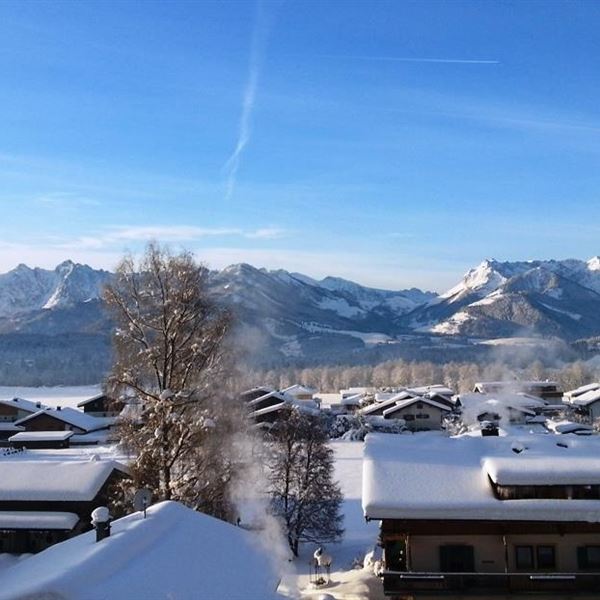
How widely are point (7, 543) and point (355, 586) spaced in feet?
35.0

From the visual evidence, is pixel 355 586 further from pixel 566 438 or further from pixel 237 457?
pixel 566 438

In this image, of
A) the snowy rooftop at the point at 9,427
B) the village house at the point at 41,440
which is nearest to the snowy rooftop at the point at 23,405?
the snowy rooftop at the point at 9,427

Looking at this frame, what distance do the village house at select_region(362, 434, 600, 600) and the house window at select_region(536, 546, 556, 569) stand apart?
0.08 feet

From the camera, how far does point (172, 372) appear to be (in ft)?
69.2

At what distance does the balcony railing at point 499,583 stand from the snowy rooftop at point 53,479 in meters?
9.78

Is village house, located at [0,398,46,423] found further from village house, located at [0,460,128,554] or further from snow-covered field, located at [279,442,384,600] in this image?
village house, located at [0,460,128,554]

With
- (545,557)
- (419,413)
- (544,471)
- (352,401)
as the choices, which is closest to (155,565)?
(544,471)

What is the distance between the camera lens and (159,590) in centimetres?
1155

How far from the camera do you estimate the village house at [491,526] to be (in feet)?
58.1

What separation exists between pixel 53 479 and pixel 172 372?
17.4 ft

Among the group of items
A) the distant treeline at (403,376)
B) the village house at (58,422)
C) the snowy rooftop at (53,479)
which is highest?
the snowy rooftop at (53,479)

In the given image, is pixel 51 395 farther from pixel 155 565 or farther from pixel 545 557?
pixel 155 565

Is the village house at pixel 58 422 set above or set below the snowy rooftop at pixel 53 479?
below

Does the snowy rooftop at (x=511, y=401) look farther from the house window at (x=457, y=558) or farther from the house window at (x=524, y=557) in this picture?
the house window at (x=457, y=558)
